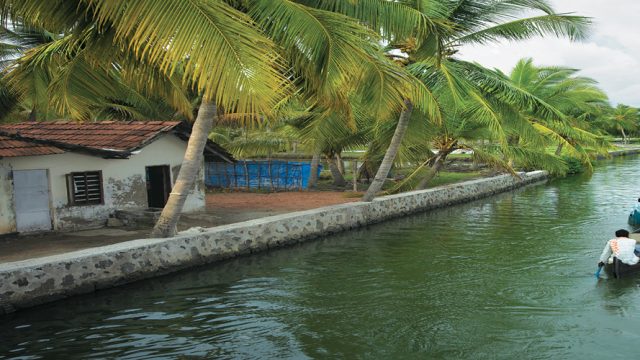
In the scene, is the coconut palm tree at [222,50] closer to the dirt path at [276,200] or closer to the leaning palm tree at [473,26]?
the leaning palm tree at [473,26]

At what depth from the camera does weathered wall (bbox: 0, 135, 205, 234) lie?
1544 cm

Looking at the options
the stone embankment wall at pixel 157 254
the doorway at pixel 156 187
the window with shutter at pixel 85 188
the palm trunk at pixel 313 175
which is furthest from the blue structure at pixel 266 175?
the window with shutter at pixel 85 188

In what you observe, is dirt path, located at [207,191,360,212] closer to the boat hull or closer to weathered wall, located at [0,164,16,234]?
weathered wall, located at [0,164,16,234]

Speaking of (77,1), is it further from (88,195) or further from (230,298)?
(88,195)

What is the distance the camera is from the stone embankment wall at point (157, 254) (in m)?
9.73

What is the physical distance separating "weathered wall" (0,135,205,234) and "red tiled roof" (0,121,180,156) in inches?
18.2

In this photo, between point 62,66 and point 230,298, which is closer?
point 230,298

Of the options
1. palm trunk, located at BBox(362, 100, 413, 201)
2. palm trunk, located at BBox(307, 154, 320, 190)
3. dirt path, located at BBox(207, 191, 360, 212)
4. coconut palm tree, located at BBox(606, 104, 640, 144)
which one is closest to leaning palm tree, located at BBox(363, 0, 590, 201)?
palm trunk, located at BBox(362, 100, 413, 201)

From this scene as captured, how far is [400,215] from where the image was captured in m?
19.8

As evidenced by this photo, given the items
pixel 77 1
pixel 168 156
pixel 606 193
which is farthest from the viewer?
pixel 606 193

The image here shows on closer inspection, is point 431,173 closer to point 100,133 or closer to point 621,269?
point 621,269

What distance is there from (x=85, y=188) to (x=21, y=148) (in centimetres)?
234

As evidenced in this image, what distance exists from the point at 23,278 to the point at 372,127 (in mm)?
15189

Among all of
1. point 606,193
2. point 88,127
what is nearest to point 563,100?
point 606,193
